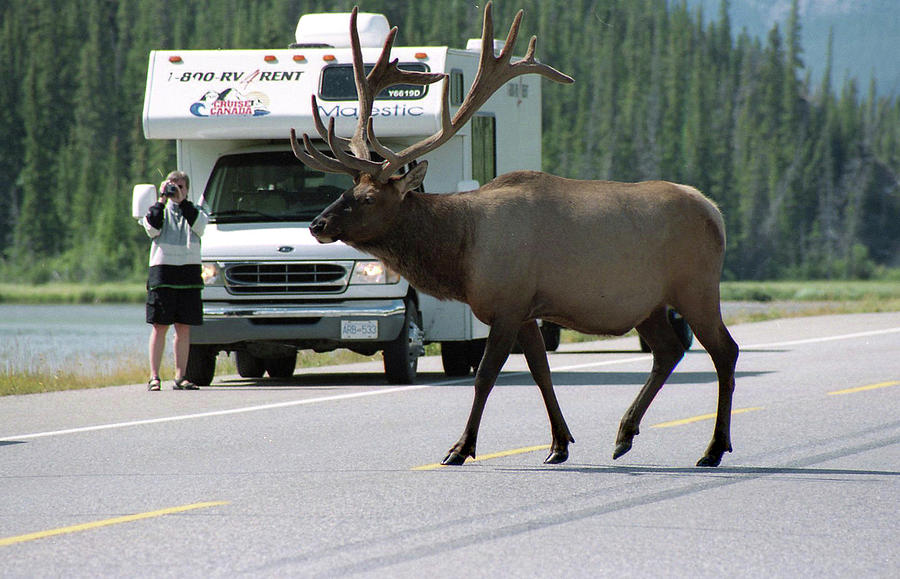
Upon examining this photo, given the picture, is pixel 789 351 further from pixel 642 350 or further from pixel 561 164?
pixel 561 164

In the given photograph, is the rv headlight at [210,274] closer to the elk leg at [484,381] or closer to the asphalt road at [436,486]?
the asphalt road at [436,486]

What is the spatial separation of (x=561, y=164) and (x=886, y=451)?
94119mm

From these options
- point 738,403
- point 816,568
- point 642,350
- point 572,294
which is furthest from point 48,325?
point 816,568

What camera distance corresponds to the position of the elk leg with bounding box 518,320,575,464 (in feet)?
31.8

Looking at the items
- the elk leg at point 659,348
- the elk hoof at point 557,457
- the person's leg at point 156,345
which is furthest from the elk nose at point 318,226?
the person's leg at point 156,345

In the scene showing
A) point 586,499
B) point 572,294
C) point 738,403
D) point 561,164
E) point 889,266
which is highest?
point 572,294

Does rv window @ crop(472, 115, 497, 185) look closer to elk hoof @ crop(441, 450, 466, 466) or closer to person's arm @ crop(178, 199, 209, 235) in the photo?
person's arm @ crop(178, 199, 209, 235)

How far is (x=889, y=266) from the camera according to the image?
120m

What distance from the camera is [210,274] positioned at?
15453 mm

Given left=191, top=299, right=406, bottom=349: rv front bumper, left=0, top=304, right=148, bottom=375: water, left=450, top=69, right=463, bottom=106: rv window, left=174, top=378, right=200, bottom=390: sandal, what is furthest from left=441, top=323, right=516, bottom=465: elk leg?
left=0, top=304, right=148, bottom=375: water

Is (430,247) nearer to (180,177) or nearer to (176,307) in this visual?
(176,307)

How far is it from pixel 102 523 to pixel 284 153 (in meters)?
8.68

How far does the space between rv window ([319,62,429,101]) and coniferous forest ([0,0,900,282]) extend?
240 ft

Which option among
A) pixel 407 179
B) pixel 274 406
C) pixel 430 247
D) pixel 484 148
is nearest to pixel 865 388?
pixel 484 148
